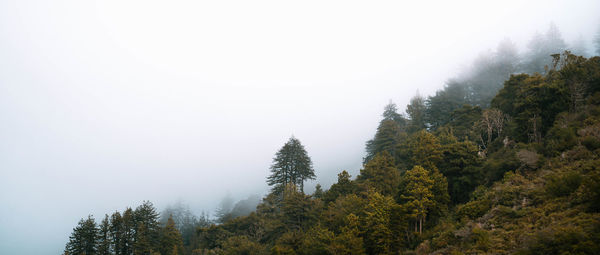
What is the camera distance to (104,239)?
5531 centimetres

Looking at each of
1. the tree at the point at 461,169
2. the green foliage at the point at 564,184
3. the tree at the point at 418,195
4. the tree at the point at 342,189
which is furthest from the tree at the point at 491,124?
the tree at the point at 342,189

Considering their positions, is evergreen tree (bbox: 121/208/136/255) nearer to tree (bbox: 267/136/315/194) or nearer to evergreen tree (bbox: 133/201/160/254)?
evergreen tree (bbox: 133/201/160/254)

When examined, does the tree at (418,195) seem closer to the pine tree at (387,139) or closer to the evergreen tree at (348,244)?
the evergreen tree at (348,244)

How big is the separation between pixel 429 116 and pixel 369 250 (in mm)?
42014

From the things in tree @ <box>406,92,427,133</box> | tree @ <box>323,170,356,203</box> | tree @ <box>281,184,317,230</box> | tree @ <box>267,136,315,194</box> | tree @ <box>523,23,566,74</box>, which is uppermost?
tree @ <box>523,23,566,74</box>

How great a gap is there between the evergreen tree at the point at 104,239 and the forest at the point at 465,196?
0.64 feet

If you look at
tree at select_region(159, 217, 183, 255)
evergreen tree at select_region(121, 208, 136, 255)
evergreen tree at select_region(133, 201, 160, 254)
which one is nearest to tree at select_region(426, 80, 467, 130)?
tree at select_region(159, 217, 183, 255)

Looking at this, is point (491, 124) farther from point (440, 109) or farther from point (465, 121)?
point (440, 109)

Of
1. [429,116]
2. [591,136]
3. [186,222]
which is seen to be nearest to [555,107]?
[591,136]

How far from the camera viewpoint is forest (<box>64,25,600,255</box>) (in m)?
16.9

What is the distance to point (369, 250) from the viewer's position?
2856 cm

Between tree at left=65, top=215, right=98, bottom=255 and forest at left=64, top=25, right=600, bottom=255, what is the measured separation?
20 centimetres

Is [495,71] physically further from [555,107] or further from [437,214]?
[437,214]

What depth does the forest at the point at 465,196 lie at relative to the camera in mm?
16875
